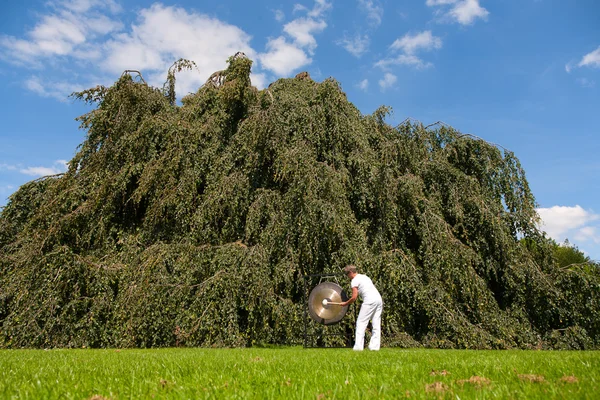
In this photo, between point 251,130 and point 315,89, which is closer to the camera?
point 251,130

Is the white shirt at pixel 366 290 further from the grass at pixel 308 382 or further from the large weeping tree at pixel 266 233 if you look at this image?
the grass at pixel 308 382

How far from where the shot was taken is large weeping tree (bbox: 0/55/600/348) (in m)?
7.67

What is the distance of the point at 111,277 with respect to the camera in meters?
8.12

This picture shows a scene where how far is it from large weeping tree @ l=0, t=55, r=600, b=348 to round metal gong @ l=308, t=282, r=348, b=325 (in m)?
0.55

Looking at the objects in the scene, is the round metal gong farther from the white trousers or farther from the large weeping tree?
the white trousers

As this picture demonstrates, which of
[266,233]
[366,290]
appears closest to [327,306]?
[366,290]

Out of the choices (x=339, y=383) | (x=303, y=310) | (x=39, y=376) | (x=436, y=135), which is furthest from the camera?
(x=436, y=135)

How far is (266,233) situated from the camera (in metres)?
8.27

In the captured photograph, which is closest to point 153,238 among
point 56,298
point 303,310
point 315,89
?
point 56,298

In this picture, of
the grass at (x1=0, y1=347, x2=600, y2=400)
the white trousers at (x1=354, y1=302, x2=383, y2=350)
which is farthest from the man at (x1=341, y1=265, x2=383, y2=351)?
the grass at (x1=0, y1=347, x2=600, y2=400)

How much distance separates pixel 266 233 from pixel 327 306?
6.38 ft

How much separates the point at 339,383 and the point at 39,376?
2065 millimetres

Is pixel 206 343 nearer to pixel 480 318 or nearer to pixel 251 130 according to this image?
pixel 251 130

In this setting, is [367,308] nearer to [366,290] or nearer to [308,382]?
[366,290]
